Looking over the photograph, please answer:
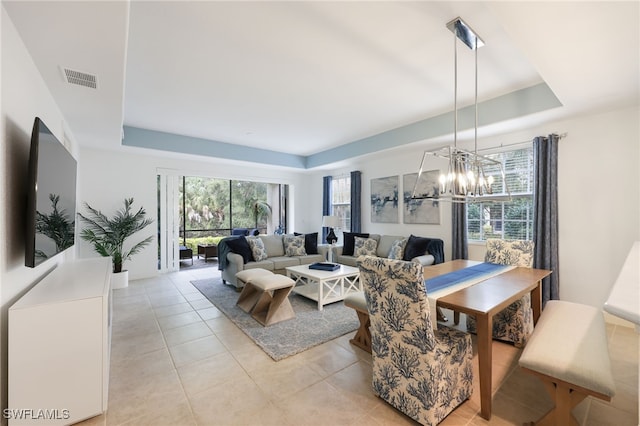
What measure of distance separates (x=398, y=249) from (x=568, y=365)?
317 centimetres

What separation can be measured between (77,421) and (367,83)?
143 inches

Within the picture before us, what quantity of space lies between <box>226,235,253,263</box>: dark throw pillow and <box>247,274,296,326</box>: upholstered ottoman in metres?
1.27

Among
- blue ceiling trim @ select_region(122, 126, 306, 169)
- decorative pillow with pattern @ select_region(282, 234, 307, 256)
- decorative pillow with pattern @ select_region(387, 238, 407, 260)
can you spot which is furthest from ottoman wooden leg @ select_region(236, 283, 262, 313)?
blue ceiling trim @ select_region(122, 126, 306, 169)

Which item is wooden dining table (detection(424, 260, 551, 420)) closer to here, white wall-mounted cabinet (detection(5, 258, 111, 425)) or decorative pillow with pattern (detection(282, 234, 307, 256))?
white wall-mounted cabinet (detection(5, 258, 111, 425))

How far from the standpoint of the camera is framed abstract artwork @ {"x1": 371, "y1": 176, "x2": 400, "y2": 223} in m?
5.45

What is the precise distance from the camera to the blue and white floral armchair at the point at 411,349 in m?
1.57

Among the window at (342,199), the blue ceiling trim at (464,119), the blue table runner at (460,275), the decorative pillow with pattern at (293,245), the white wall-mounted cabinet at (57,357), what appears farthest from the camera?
the window at (342,199)

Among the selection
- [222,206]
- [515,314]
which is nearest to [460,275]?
[515,314]

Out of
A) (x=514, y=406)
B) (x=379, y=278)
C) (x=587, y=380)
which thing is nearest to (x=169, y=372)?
(x=379, y=278)

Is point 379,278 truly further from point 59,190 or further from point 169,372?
point 59,190

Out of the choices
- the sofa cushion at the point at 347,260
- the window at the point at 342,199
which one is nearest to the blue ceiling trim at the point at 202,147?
the window at the point at 342,199

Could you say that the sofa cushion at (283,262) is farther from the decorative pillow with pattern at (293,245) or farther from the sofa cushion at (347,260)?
the sofa cushion at (347,260)

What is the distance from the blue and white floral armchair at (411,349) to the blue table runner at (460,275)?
1.26ft

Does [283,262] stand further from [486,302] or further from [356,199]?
[486,302]
